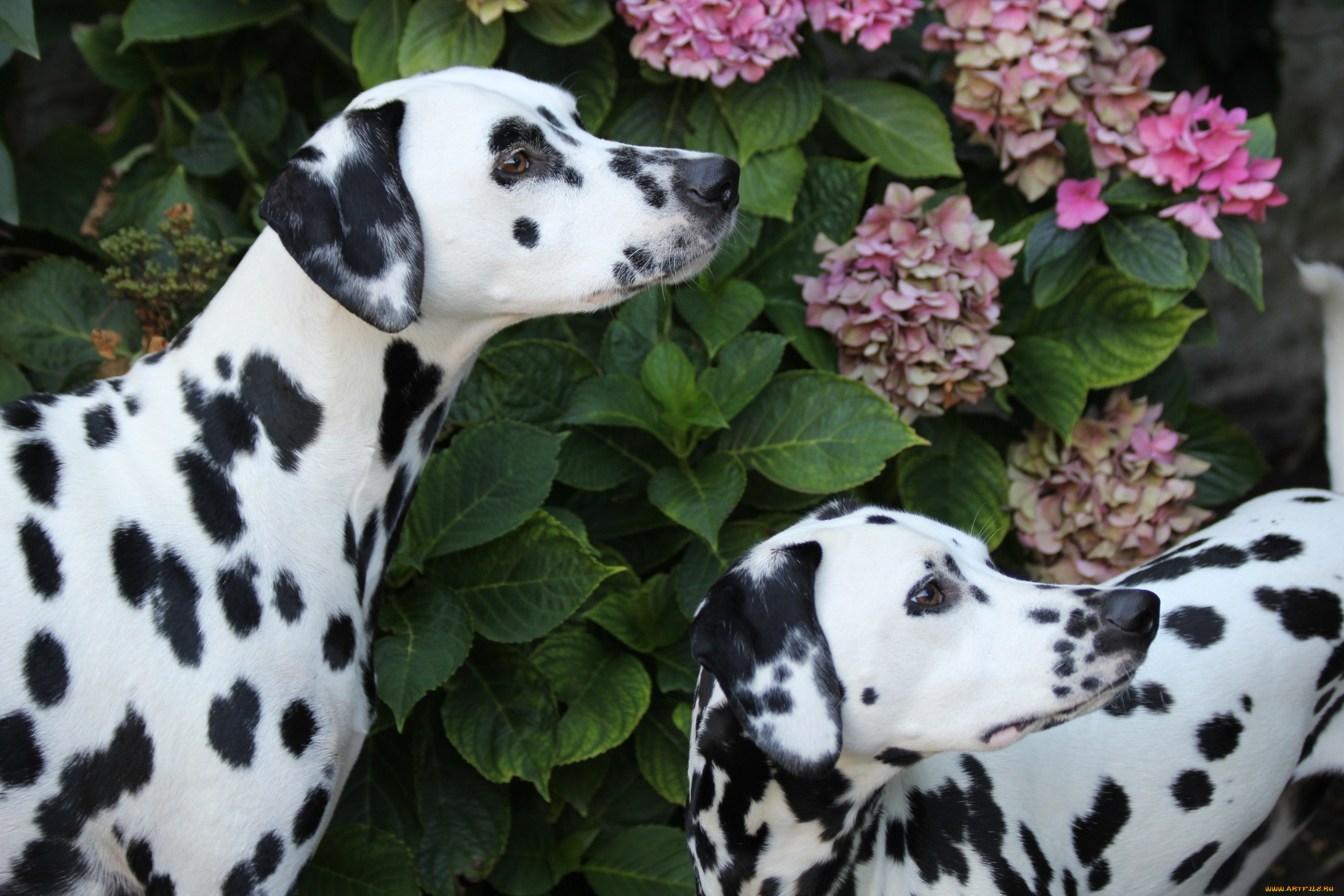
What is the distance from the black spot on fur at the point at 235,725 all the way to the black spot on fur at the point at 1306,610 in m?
1.86

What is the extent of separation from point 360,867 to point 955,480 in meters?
1.69

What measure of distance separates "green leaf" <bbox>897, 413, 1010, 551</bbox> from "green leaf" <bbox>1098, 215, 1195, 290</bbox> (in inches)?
22.3

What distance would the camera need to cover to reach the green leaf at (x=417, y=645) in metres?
2.16

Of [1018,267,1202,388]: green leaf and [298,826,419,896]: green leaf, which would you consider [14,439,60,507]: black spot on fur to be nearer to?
[298,826,419,896]: green leaf

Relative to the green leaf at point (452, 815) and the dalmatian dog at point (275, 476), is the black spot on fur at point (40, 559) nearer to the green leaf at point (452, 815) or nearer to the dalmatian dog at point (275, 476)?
the dalmatian dog at point (275, 476)

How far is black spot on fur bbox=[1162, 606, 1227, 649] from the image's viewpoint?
211 cm

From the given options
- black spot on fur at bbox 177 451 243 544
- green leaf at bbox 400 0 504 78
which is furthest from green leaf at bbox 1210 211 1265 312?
black spot on fur at bbox 177 451 243 544

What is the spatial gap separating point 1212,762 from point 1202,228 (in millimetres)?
1256

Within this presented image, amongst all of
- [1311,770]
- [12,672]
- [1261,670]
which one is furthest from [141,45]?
[1311,770]

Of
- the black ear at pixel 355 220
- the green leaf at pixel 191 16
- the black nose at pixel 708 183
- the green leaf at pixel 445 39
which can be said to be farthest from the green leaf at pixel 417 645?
the green leaf at pixel 191 16

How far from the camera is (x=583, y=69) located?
9.47ft

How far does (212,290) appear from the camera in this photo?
105 inches

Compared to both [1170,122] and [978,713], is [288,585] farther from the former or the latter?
[1170,122]

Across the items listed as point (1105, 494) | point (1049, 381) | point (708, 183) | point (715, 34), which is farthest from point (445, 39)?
point (1105, 494)
